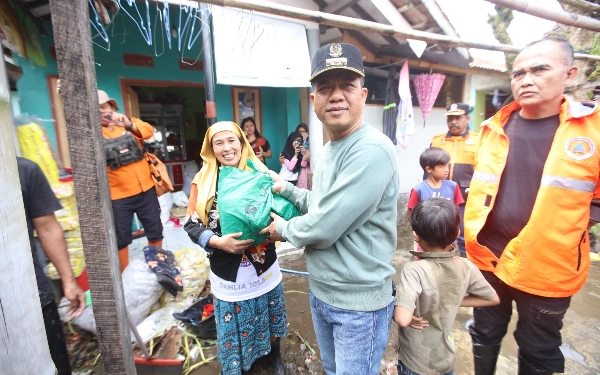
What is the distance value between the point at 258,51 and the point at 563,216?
384cm

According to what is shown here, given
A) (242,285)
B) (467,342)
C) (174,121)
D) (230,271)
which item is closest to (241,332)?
(242,285)

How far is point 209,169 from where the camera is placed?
2.01 m

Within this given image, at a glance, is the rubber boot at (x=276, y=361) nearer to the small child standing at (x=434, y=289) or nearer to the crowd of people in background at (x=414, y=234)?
the crowd of people in background at (x=414, y=234)

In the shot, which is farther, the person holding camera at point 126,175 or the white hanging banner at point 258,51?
the white hanging banner at point 258,51

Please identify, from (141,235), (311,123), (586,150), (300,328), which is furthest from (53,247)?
(311,123)

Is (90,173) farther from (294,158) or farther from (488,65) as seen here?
(488,65)

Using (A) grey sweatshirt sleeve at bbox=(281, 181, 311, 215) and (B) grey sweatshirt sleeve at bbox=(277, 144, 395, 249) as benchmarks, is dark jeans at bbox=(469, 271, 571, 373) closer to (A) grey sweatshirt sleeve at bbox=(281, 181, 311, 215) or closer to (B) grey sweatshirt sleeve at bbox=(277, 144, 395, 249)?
(B) grey sweatshirt sleeve at bbox=(277, 144, 395, 249)

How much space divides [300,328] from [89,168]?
8.06 feet

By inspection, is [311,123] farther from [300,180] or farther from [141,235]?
[141,235]

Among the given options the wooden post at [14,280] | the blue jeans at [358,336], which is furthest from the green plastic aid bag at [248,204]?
the wooden post at [14,280]

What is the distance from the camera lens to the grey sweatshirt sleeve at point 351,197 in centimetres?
121

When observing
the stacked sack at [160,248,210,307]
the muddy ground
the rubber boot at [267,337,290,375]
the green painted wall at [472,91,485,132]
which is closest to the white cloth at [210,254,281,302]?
the rubber boot at [267,337,290,375]

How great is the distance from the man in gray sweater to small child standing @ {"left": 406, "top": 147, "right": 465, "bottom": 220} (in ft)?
5.25

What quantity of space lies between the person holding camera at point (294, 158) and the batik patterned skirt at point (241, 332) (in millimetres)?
3253
